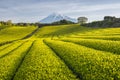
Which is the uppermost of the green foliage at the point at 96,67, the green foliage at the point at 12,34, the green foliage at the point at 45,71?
the green foliage at the point at 96,67

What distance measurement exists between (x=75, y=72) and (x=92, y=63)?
10.8 ft

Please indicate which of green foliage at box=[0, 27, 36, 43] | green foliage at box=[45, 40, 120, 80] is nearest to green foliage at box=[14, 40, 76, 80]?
green foliage at box=[45, 40, 120, 80]

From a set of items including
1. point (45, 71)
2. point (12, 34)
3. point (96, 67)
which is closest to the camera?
point (96, 67)

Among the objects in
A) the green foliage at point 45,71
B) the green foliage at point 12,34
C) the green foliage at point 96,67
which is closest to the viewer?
the green foliage at point 96,67

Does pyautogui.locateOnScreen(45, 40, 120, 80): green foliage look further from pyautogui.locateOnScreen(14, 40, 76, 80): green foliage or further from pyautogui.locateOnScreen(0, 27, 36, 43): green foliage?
pyautogui.locateOnScreen(0, 27, 36, 43): green foliage

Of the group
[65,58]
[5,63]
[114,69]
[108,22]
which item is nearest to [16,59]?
[5,63]

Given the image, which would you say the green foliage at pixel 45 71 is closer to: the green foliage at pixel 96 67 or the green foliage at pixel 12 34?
the green foliage at pixel 96 67

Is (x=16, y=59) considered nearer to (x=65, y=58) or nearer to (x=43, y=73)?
(x=65, y=58)

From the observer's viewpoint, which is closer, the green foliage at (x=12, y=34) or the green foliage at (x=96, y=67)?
the green foliage at (x=96, y=67)

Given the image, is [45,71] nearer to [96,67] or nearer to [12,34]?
[96,67]

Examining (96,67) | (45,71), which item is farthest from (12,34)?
(96,67)

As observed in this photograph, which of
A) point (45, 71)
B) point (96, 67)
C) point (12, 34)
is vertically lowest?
point (12, 34)

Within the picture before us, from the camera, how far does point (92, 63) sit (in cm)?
3400

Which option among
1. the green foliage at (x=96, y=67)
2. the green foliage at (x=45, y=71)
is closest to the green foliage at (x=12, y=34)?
the green foliage at (x=45, y=71)
